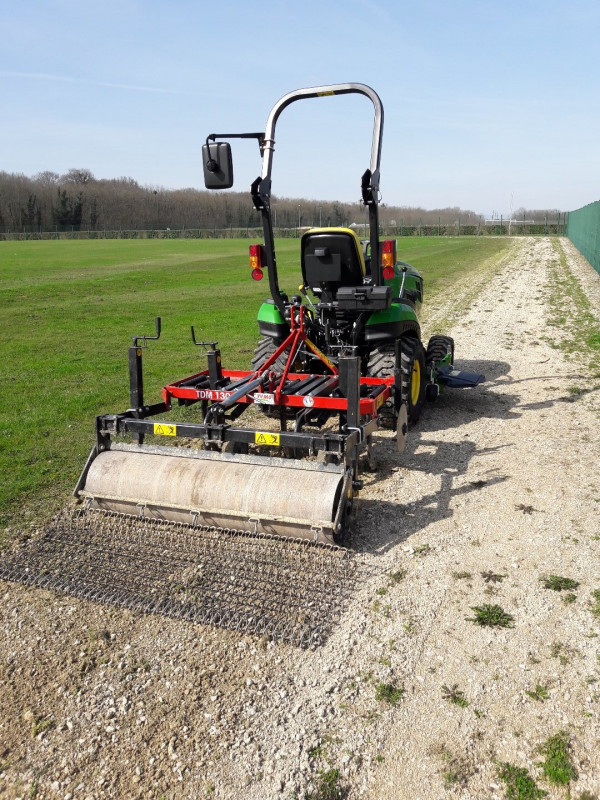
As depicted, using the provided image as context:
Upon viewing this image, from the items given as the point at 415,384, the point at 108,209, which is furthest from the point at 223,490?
the point at 108,209

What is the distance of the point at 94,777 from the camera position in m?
2.61

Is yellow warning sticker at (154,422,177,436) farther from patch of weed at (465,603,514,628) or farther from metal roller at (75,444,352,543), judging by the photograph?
patch of weed at (465,603,514,628)

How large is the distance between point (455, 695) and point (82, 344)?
9689 mm

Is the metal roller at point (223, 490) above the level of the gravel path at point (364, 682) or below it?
above

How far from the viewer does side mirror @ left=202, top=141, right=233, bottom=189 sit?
15.4 feet

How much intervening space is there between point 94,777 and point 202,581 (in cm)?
137

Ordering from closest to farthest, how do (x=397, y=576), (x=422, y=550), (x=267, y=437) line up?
(x=397, y=576) < (x=422, y=550) < (x=267, y=437)

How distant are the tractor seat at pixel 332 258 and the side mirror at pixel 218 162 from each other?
1218mm

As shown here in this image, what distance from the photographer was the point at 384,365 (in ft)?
20.1

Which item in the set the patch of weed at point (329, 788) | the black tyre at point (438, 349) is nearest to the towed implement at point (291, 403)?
the black tyre at point (438, 349)

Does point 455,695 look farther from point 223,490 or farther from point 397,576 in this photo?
point 223,490

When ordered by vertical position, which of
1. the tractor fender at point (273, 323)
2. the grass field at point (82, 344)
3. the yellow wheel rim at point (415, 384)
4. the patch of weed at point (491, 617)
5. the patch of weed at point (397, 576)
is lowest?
the patch of weed at point (491, 617)

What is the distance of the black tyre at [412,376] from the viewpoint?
622 cm

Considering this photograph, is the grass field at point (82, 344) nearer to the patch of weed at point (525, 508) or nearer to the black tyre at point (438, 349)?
the black tyre at point (438, 349)
